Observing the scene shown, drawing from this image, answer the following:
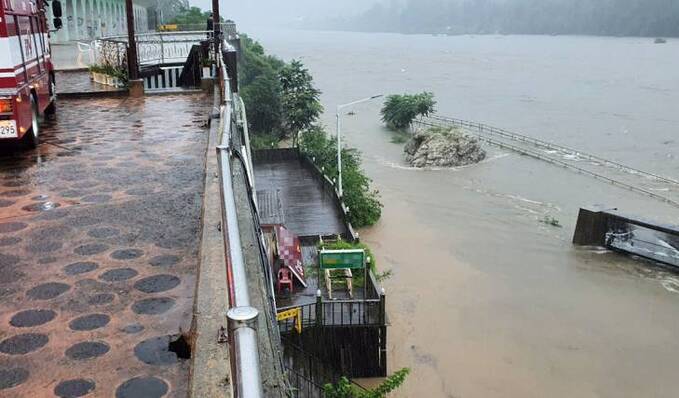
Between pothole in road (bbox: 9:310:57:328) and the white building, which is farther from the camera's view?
the white building

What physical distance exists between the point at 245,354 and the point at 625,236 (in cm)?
2828

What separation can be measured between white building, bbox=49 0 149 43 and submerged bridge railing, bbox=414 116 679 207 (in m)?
28.1

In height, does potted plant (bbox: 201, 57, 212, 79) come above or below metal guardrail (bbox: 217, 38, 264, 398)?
below

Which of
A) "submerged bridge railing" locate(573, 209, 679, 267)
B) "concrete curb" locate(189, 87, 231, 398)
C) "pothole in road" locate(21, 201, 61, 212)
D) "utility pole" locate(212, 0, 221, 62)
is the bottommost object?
"submerged bridge railing" locate(573, 209, 679, 267)

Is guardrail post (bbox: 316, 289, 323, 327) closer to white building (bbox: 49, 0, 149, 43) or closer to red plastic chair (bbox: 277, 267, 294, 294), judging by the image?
red plastic chair (bbox: 277, 267, 294, 294)

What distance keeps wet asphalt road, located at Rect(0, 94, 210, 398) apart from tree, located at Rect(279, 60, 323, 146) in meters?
Result: 30.5

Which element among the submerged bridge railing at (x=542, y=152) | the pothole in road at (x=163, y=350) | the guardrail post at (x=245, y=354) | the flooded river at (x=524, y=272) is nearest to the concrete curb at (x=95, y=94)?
the flooded river at (x=524, y=272)

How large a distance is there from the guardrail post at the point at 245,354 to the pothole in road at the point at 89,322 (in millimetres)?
2835

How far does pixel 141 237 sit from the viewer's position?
263 inches

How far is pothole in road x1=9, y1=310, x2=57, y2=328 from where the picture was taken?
489cm

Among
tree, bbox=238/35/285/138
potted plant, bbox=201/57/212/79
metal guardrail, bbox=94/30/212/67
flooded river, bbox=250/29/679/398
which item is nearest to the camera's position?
flooded river, bbox=250/29/679/398

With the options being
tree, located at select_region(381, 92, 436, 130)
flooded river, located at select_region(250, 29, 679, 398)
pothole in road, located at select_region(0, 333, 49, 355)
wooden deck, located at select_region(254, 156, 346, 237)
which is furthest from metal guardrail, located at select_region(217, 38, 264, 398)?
tree, located at select_region(381, 92, 436, 130)

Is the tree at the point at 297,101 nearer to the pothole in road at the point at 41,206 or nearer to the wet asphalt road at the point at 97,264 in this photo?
the wet asphalt road at the point at 97,264

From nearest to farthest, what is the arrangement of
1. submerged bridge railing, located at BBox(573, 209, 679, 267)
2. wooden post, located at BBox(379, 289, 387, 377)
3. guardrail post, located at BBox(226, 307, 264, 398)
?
guardrail post, located at BBox(226, 307, 264, 398)
wooden post, located at BBox(379, 289, 387, 377)
submerged bridge railing, located at BBox(573, 209, 679, 267)
